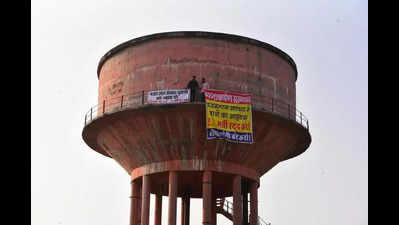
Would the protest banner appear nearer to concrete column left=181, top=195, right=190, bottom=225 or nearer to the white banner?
the white banner

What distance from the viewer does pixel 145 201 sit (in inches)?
938

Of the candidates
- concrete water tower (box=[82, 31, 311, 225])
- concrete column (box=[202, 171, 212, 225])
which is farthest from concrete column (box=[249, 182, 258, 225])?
concrete column (box=[202, 171, 212, 225])

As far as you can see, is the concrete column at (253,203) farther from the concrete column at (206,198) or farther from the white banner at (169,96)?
A: the white banner at (169,96)

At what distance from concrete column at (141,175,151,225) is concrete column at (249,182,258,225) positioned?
4.04 m

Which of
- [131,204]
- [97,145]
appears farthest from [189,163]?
[97,145]

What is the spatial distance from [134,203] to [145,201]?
1418 mm

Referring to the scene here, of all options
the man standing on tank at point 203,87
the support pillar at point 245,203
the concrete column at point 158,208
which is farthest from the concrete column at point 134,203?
the man standing on tank at point 203,87

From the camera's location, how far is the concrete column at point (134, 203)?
80.8 feet

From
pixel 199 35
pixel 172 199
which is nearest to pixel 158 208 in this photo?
pixel 172 199

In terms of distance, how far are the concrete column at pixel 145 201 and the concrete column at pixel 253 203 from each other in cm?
404

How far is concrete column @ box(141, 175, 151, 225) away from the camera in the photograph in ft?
77.5

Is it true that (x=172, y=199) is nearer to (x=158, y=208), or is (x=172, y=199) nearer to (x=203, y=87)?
(x=158, y=208)
